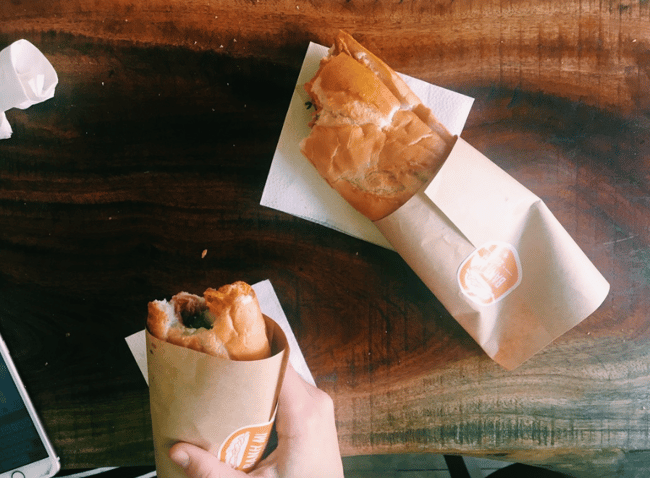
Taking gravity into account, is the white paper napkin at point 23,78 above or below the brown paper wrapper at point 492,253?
above

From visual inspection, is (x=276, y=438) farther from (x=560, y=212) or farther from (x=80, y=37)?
(x=80, y=37)

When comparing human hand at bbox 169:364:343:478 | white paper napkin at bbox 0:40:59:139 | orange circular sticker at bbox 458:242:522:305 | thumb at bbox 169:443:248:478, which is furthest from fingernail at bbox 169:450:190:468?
white paper napkin at bbox 0:40:59:139

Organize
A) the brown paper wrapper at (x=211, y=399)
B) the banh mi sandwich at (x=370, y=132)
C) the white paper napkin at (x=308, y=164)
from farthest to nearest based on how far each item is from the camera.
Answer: the white paper napkin at (x=308, y=164), the banh mi sandwich at (x=370, y=132), the brown paper wrapper at (x=211, y=399)

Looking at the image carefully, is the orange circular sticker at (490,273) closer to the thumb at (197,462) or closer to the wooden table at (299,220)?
the wooden table at (299,220)

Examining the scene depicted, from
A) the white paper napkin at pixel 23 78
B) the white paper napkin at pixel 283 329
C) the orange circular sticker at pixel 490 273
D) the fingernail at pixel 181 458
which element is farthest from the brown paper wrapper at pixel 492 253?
the white paper napkin at pixel 23 78

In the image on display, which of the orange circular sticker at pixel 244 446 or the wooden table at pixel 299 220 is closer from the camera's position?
the orange circular sticker at pixel 244 446

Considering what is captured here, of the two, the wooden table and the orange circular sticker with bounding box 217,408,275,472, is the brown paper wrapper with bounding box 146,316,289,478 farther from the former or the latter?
the wooden table
